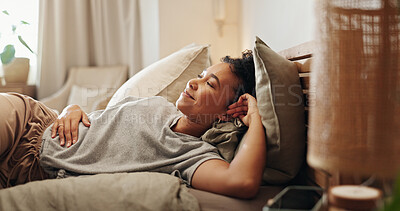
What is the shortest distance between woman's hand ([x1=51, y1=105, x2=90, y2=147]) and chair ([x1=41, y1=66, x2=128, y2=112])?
151cm

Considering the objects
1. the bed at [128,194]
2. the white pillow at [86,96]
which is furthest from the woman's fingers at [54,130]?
the white pillow at [86,96]

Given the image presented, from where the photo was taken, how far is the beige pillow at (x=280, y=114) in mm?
1051

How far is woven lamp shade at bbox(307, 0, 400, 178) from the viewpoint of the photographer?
1.95 ft

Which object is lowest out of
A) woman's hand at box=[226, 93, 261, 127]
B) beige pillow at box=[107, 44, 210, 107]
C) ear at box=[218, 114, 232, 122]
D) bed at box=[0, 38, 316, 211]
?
bed at box=[0, 38, 316, 211]

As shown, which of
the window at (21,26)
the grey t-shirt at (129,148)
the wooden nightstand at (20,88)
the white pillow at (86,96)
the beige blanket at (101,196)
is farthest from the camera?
the window at (21,26)

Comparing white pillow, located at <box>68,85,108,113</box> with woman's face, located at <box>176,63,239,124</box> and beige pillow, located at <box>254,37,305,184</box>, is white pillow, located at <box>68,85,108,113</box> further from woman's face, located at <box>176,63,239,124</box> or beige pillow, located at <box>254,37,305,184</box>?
beige pillow, located at <box>254,37,305,184</box>

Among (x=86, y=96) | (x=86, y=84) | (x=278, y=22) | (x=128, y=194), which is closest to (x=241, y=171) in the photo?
(x=128, y=194)

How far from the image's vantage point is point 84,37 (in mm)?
3393

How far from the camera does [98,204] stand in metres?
0.88

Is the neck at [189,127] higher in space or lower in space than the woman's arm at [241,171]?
higher

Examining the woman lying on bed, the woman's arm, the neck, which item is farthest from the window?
the woman's arm

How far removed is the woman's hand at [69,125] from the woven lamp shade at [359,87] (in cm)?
99

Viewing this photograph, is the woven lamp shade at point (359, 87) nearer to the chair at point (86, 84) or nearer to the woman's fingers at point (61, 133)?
the woman's fingers at point (61, 133)

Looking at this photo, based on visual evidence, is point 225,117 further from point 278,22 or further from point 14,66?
point 14,66
